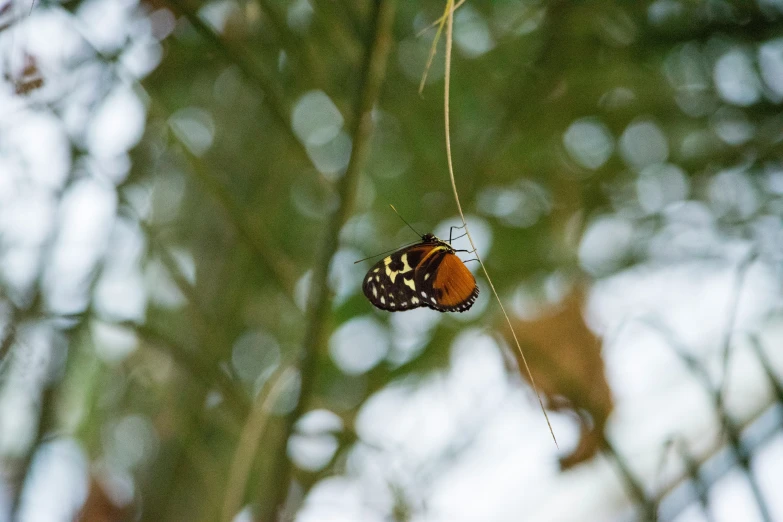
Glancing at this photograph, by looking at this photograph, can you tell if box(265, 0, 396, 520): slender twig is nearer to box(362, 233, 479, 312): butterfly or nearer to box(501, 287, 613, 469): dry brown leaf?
box(362, 233, 479, 312): butterfly

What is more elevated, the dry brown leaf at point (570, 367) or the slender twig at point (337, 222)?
the slender twig at point (337, 222)

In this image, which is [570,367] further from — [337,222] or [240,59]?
[240,59]

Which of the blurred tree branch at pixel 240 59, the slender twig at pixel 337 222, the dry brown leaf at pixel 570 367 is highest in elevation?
the blurred tree branch at pixel 240 59

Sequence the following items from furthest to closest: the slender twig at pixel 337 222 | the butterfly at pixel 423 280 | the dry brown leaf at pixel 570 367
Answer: the dry brown leaf at pixel 570 367, the slender twig at pixel 337 222, the butterfly at pixel 423 280

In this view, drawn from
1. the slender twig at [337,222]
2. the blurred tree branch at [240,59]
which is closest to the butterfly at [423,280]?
the slender twig at [337,222]

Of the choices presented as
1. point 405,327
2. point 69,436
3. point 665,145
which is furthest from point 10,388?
point 665,145

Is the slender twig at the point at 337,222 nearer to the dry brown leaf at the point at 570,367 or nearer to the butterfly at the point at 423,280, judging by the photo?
the butterfly at the point at 423,280

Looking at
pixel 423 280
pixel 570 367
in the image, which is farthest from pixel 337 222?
pixel 570 367
